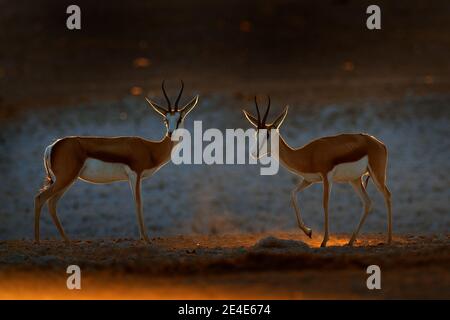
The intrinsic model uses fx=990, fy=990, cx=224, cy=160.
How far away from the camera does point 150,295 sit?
10.5m

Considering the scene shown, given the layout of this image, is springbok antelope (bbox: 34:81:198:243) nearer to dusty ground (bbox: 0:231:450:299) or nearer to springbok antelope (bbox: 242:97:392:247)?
dusty ground (bbox: 0:231:450:299)

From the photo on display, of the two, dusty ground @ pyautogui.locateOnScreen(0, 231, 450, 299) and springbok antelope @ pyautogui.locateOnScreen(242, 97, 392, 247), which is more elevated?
springbok antelope @ pyautogui.locateOnScreen(242, 97, 392, 247)

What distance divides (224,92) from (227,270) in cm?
1666

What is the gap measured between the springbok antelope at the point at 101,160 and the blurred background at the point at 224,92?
427cm

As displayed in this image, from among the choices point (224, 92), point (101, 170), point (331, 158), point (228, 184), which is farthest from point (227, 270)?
point (224, 92)

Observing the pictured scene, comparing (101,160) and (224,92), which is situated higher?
(224,92)

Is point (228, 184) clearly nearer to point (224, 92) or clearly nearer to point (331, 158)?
point (224, 92)

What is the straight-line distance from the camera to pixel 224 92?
91.9 feet

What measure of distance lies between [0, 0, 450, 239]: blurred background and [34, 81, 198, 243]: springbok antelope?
427cm

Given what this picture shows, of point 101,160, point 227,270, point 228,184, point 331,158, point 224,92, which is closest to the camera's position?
point 227,270

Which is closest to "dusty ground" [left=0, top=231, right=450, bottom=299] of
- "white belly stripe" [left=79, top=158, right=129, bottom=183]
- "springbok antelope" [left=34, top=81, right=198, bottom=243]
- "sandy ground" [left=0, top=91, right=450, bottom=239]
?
"springbok antelope" [left=34, top=81, right=198, bottom=243]

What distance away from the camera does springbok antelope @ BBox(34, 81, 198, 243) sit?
1365cm

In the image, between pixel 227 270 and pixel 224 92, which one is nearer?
pixel 227 270

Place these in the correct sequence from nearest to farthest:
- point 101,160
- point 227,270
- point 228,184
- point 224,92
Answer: point 227,270
point 101,160
point 228,184
point 224,92
